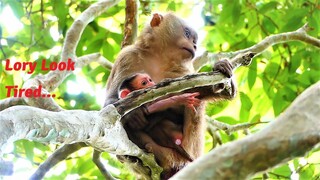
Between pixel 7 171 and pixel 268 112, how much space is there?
14.9ft

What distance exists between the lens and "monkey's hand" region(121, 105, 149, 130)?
4441 mm

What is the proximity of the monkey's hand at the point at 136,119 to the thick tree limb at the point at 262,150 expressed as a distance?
115 inches

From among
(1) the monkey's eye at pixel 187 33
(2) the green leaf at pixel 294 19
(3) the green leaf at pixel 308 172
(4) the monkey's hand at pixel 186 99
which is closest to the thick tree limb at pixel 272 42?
(1) the monkey's eye at pixel 187 33

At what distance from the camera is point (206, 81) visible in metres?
3.42

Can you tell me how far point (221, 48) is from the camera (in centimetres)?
671

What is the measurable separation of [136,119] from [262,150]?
3.00 meters

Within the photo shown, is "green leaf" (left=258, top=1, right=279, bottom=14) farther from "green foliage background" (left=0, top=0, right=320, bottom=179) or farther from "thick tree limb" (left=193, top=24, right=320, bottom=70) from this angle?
"thick tree limb" (left=193, top=24, right=320, bottom=70)

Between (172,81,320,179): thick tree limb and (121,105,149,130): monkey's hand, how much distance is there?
2908 millimetres

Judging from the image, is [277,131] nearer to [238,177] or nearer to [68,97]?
[238,177]

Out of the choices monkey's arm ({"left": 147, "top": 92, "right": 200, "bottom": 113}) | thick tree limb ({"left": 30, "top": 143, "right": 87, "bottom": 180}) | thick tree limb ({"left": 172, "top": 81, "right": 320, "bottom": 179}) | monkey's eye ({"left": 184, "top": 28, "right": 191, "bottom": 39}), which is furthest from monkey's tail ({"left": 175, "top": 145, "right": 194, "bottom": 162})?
thick tree limb ({"left": 172, "top": 81, "right": 320, "bottom": 179})

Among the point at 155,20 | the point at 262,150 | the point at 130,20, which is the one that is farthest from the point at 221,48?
the point at 262,150

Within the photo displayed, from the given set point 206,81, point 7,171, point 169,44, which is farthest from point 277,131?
point 169,44

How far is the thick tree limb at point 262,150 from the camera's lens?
1.46 m

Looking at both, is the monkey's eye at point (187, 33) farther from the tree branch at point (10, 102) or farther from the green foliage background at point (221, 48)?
the tree branch at point (10, 102)
